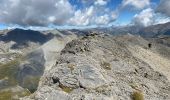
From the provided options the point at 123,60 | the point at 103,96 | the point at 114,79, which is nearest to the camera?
the point at 103,96

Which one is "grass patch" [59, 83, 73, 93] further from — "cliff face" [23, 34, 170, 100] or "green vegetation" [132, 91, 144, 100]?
"green vegetation" [132, 91, 144, 100]

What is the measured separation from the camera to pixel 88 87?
38.9m

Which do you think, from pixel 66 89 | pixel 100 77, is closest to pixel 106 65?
pixel 100 77

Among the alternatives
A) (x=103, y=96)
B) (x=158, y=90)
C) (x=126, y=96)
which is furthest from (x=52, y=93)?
(x=158, y=90)

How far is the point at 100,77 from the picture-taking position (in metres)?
39.8

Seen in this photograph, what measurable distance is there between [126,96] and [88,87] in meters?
4.86

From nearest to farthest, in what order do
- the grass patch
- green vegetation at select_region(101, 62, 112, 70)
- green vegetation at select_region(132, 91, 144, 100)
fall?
1. green vegetation at select_region(132, 91, 144, 100)
2. the grass patch
3. green vegetation at select_region(101, 62, 112, 70)

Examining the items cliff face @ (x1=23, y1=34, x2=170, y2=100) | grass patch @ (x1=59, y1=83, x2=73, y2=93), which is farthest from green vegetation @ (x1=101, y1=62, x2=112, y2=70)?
grass patch @ (x1=59, y1=83, x2=73, y2=93)

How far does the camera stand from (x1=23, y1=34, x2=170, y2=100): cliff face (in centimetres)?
3872

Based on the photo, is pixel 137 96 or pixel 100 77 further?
pixel 100 77

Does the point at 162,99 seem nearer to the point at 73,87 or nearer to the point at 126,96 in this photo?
the point at 126,96

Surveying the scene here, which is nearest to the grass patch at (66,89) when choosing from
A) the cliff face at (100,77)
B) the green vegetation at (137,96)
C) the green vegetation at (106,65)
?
the cliff face at (100,77)

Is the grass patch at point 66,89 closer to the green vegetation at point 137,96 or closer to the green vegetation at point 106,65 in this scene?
the green vegetation at point 106,65

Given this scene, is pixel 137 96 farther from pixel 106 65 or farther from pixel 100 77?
pixel 106 65
